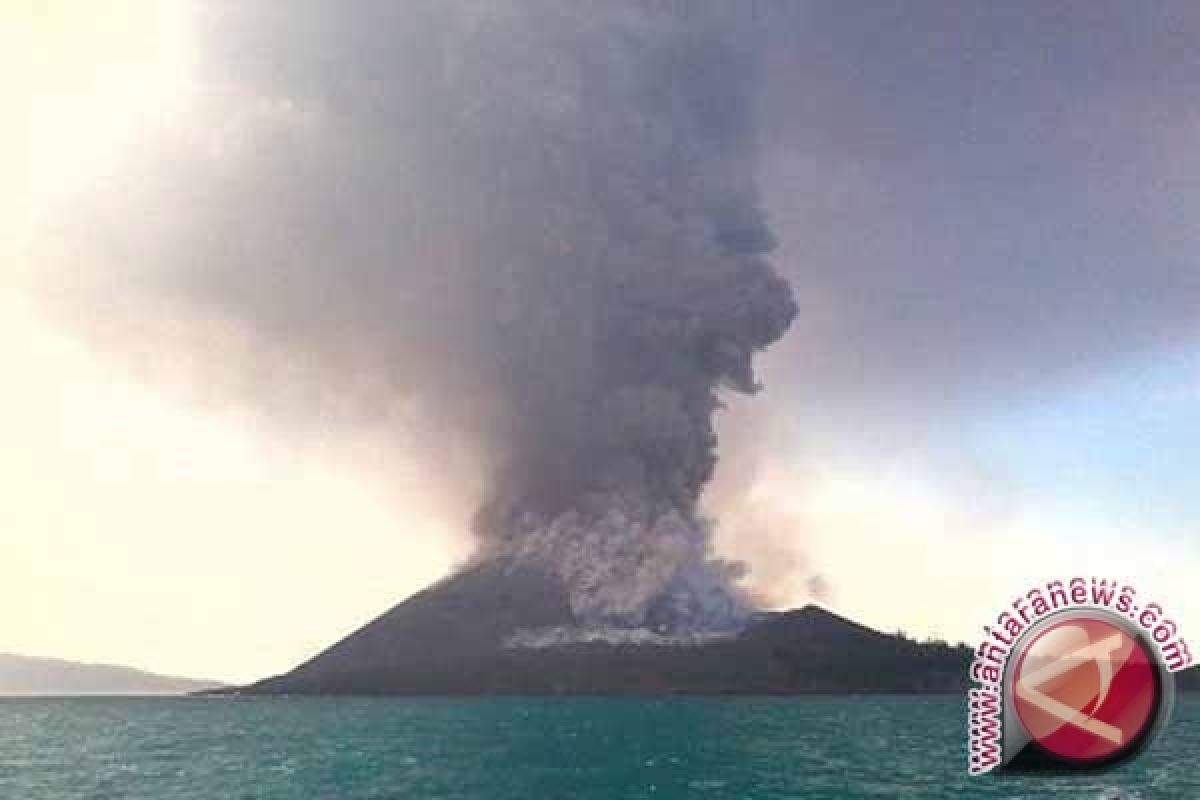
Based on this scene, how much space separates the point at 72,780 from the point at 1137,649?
76.7 meters

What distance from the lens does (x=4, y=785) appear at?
254 feet

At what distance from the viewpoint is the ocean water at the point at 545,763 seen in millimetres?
64688

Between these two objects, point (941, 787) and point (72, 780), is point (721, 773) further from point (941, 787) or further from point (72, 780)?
point (72, 780)

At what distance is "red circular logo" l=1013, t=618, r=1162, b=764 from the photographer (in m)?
21.6

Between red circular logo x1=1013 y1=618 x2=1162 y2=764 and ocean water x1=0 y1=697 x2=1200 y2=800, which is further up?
ocean water x1=0 y1=697 x2=1200 y2=800

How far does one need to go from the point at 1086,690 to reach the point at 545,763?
209ft

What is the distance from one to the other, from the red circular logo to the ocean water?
1580 inches

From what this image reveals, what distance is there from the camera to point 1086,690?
72.6 feet

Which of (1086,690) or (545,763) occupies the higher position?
(545,763)

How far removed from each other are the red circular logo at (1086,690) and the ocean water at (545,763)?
4014 centimetres

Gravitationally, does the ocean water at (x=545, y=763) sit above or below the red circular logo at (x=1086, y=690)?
above

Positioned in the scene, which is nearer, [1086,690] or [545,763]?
[1086,690]

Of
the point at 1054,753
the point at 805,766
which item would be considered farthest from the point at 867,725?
the point at 1054,753

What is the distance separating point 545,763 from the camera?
81125mm
